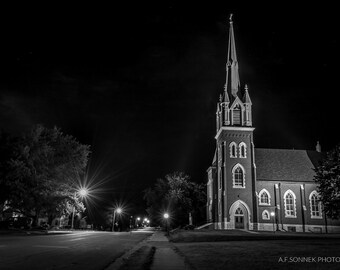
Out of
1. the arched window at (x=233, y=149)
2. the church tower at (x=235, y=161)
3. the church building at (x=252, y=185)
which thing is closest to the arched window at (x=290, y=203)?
the church building at (x=252, y=185)

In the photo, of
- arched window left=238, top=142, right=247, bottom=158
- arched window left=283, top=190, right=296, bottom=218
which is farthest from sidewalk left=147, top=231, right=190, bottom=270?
arched window left=283, top=190, right=296, bottom=218

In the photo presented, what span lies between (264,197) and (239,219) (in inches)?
225

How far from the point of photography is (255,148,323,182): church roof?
191 ft

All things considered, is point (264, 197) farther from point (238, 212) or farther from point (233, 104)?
point (233, 104)

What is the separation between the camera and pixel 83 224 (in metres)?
72.9

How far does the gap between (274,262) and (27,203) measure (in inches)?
1213

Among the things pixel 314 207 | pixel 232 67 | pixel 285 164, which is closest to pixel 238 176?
pixel 285 164

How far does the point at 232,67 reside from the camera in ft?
206

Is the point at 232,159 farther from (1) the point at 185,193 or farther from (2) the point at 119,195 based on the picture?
(2) the point at 119,195

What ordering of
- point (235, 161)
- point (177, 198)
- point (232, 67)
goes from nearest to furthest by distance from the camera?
point (235, 161) < point (232, 67) < point (177, 198)

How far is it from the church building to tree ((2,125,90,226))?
70.0 feet

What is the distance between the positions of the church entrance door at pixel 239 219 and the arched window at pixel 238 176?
3.59 m

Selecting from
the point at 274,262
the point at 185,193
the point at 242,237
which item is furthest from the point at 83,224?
the point at 274,262

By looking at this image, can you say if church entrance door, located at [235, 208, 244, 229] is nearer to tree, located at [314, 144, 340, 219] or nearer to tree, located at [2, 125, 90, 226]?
tree, located at [314, 144, 340, 219]
